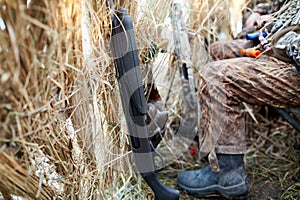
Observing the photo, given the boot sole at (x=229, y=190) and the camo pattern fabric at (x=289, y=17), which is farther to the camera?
the boot sole at (x=229, y=190)

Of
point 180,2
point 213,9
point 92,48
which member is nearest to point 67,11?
point 92,48

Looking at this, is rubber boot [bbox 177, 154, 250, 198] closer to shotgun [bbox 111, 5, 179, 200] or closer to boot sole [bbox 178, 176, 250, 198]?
boot sole [bbox 178, 176, 250, 198]

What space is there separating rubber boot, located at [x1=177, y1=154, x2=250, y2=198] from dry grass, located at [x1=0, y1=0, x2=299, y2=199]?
0.21 metres

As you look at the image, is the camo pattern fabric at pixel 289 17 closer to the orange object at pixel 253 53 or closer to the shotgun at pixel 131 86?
the orange object at pixel 253 53

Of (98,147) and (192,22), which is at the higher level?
(192,22)

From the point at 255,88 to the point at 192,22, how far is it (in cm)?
62

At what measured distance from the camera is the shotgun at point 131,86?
A: 3.34 ft

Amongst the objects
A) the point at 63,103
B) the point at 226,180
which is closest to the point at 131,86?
the point at 63,103

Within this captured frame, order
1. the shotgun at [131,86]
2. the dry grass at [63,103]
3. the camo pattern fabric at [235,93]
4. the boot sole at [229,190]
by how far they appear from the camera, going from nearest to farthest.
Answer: the dry grass at [63,103] → the shotgun at [131,86] → the camo pattern fabric at [235,93] → the boot sole at [229,190]

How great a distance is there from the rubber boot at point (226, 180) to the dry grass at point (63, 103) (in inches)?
8.1

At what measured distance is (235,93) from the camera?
1334 millimetres

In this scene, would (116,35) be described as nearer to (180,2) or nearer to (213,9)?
(180,2)

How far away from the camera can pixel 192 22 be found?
1.82 meters

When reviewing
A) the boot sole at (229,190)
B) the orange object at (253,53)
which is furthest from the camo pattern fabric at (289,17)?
the boot sole at (229,190)
